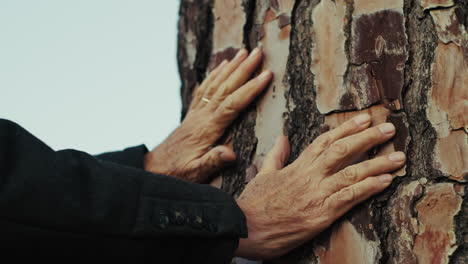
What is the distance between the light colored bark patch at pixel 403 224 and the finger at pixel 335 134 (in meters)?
0.17

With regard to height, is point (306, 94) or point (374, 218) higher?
point (306, 94)

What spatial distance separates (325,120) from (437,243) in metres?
0.40

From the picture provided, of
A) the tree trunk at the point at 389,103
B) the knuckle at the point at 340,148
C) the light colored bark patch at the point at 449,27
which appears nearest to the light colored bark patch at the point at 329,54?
the tree trunk at the point at 389,103

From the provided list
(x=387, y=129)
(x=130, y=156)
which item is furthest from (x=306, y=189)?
(x=130, y=156)

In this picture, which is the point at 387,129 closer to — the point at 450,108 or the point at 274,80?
the point at 450,108

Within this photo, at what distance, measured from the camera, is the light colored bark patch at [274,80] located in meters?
1.82

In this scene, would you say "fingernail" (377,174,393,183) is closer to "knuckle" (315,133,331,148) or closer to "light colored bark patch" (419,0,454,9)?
"knuckle" (315,133,331,148)

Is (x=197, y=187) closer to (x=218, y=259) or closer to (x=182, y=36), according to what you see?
(x=218, y=259)

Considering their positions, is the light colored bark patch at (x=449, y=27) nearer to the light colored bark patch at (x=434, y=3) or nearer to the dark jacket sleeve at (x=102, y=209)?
the light colored bark patch at (x=434, y=3)

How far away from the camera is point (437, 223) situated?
1472 mm

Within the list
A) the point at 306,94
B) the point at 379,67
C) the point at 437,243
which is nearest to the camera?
the point at 437,243

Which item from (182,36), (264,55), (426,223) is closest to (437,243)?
(426,223)

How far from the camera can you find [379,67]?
1584mm

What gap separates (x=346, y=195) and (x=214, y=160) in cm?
53
